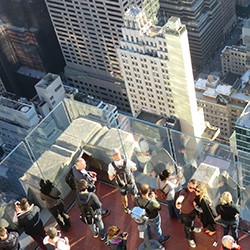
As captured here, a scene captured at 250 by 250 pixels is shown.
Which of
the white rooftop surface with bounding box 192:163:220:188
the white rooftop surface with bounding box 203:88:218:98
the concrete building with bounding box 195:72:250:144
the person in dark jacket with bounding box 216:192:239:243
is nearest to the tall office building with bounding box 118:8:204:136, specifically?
the concrete building with bounding box 195:72:250:144

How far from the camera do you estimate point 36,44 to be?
325 ft

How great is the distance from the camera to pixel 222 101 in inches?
3243

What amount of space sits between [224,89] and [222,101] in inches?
A: 90.2

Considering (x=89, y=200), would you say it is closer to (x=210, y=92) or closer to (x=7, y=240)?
(x=7, y=240)

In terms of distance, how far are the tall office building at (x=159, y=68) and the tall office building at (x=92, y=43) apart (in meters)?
14.0

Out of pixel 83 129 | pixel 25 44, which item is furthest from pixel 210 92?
pixel 83 129

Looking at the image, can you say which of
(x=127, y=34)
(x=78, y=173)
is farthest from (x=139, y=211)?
(x=127, y=34)

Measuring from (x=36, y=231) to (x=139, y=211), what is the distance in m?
3.78

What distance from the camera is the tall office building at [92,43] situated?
86125mm

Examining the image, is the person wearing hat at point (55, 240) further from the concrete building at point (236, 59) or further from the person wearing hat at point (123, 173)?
the concrete building at point (236, 59)

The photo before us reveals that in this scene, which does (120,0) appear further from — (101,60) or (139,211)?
(139,211)

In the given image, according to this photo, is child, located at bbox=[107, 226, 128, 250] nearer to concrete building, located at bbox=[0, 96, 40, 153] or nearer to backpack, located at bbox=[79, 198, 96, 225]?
backpack, located at bbox=[79, 198, 96, 225]

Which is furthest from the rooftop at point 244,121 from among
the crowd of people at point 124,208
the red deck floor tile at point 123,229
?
the crowd of people at point 124,208

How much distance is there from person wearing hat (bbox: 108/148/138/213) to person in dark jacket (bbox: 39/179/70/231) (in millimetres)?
1991
